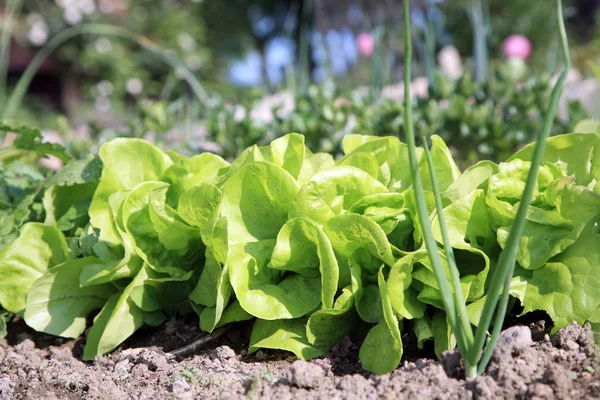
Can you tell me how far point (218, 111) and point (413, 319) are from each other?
1734 millimetres

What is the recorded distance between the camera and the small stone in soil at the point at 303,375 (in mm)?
1100

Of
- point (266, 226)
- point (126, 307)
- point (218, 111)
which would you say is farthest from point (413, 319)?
point (218, 111)

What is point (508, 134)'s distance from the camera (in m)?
2.58

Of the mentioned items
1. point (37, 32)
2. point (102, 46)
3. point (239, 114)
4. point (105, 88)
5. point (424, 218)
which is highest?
point (424, 218)

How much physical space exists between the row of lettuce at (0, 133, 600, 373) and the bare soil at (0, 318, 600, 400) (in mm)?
51

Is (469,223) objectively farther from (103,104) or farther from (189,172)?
(103,104)

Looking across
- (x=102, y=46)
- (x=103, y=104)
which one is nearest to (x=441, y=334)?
(x=103, y=104)

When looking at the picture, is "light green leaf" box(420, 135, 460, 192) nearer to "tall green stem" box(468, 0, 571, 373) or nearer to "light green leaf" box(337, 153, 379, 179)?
"light green leaf" box(337, 153, 379, 179)

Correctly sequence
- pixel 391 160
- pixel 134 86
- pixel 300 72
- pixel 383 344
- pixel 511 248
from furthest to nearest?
1. pixel 134 86
2. pixel 300 72
3. pixel 391 160
4. pixel 383 344
5. pixel 511 248

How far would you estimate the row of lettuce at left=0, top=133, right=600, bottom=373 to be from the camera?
4.01 feet

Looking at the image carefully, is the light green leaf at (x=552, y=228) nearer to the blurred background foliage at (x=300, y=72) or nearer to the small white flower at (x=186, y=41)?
the blurred background foliage at (x=300, y=72)

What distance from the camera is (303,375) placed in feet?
3.61

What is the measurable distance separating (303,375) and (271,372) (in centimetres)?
19

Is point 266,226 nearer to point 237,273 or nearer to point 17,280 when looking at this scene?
point 237,273
